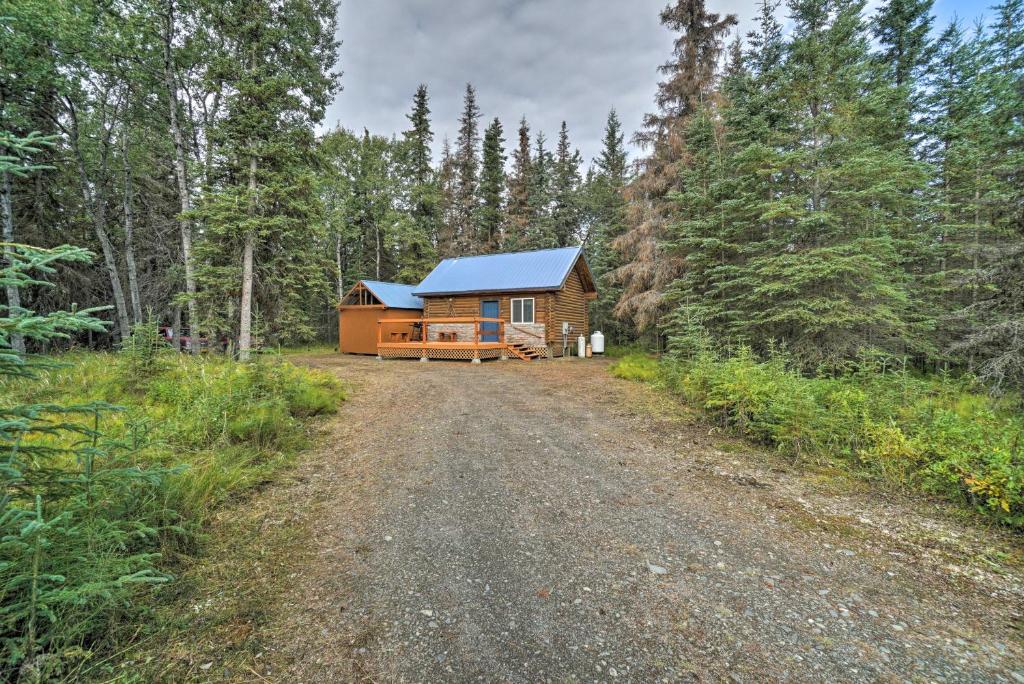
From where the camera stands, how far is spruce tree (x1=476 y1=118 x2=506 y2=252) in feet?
91.7

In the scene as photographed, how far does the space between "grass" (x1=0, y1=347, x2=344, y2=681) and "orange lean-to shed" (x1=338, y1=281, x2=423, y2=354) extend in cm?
1170

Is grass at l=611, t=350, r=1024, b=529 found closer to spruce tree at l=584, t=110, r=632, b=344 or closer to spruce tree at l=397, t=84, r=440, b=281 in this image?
spruce tree at l=584, t=110, r=632, b=344

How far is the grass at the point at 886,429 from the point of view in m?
3.36

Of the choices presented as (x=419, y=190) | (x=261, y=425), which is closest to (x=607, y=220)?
(x=419, y=190)

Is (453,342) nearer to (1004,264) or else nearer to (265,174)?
(265,174)

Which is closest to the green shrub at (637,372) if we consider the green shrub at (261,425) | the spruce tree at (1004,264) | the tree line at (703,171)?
the tree line at (703,171)

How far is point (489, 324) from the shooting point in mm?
16391

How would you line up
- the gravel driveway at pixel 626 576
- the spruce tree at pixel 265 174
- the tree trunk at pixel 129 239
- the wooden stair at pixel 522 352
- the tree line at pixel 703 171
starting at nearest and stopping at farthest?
the gravel driveway at pixel 626 576 → the tree line at pixel 703 171 → the spruce tree at pixel 265 174 → the tree trunk at pixel 129 239 → the wooden stair at pixel 522 352

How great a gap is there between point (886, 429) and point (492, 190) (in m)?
27.3

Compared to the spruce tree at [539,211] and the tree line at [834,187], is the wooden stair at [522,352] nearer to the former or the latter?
the tree line at [834,187]

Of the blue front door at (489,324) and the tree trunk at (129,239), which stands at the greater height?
the tree trunk at (129,239)

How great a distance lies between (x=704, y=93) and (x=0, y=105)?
2208 cm

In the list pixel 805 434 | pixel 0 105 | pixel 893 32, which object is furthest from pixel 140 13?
pixel 893 32

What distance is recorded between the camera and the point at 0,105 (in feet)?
35.3
